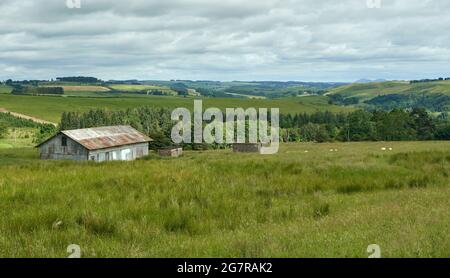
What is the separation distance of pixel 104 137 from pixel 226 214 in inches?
2012

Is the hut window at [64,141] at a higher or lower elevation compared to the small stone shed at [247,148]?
higher

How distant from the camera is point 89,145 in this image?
54.0 meters

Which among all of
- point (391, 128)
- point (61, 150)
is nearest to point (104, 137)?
point (61, 150)

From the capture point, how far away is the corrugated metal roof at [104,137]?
54.6 metres

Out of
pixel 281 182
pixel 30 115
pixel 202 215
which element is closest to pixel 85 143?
pixel 281 182

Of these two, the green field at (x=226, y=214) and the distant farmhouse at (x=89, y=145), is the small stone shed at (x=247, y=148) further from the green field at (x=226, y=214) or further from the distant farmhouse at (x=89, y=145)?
the green field at (x=226, y=214)

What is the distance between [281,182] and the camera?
1302cm

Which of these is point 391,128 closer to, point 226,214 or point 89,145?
point 89,145

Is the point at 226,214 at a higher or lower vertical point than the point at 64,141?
higher

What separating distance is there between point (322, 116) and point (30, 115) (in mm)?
93524

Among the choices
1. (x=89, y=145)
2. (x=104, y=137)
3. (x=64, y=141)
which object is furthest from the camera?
(x=104, y=137)

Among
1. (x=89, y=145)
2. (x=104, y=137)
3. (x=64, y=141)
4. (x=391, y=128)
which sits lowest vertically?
(x=391, y=128)

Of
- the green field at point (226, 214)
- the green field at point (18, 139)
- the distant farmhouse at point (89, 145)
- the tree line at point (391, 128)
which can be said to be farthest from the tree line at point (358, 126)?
the green field at point (226, 214)
